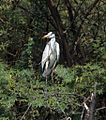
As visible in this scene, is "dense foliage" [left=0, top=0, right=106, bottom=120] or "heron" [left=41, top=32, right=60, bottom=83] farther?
"heron" [left=41, top=32, right=60, bottom=83]

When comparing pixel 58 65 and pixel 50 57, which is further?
pixel 50 57

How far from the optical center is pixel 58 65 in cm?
458

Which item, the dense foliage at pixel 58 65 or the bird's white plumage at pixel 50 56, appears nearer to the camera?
the dense foliage at pixel 58 65

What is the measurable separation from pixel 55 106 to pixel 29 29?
194 cm

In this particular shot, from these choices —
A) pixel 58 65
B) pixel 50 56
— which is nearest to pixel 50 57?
pixel 50 56

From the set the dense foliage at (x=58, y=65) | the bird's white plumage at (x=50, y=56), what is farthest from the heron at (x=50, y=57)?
the dense foliage at (x=58, y=65)

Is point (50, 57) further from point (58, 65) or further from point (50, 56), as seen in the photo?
point (58, 65)

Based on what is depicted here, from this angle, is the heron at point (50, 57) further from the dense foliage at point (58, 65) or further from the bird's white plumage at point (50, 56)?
Result: the dense foliage at point (58, 65)

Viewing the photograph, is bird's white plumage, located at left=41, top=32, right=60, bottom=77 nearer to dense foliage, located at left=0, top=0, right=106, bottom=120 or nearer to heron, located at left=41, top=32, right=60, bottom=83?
heron, located at left=41, top=32, right=60, bottom=83

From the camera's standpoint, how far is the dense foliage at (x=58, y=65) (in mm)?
4000

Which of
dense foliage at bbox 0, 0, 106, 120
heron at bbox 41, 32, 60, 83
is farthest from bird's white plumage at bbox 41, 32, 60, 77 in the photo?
dense foliage at bbox 0, 0, 106, 120

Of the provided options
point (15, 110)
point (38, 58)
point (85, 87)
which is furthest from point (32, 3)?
point (85, 87)

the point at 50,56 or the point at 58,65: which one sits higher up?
the point at 50,56

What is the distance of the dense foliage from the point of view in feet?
13.1
